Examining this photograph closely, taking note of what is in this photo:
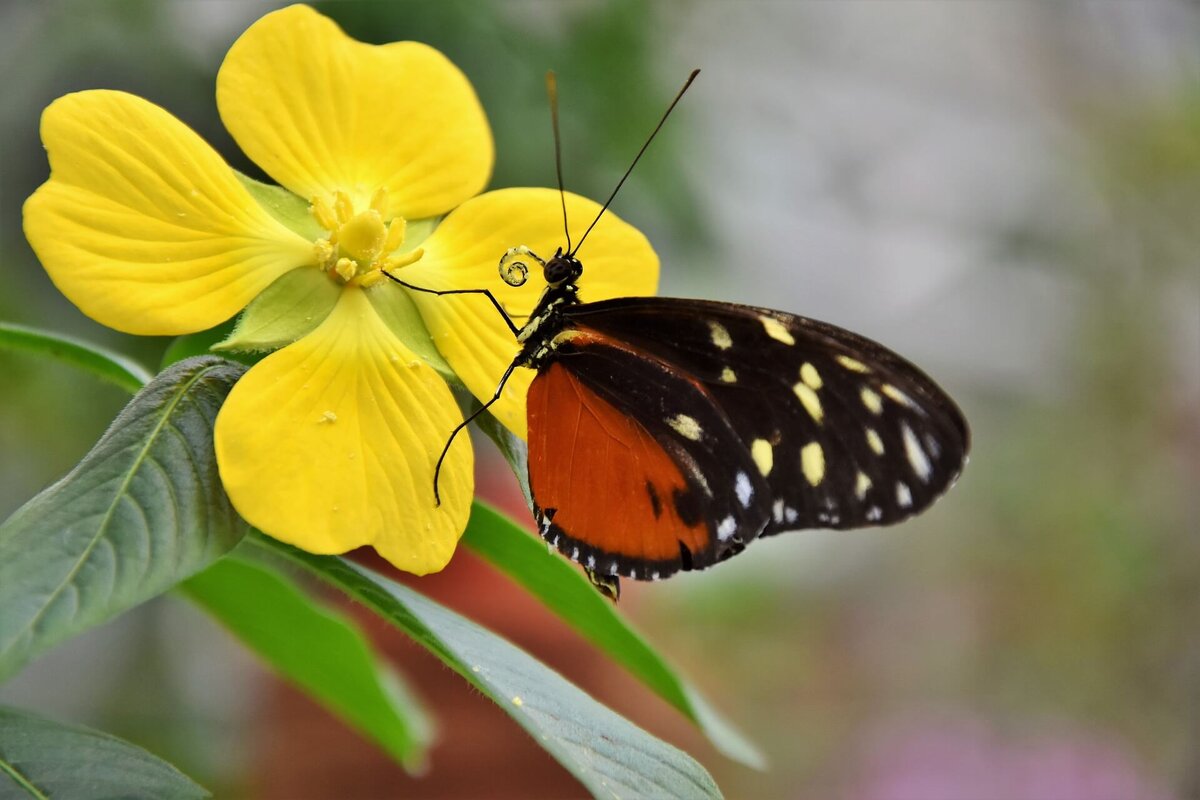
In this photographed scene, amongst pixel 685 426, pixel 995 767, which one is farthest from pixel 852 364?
pixel 995 767

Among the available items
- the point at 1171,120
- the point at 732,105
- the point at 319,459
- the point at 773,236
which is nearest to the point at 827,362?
the point at 319,459

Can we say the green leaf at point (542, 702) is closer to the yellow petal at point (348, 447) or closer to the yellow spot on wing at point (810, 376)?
the yellow petal at point (348, 447)

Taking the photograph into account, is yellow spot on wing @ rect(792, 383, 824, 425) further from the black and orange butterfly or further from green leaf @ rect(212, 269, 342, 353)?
green leaf @ rect(212, 269, 342, 353)

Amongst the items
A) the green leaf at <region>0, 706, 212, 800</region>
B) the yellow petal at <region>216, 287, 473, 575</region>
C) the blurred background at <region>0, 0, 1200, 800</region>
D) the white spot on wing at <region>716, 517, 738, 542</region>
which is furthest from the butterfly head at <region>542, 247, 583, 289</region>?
the blurred background at <region>0, 0, 1200, 800</region>

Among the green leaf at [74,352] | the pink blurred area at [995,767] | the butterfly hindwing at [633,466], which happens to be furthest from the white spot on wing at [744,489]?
the pink blurred area at [995,767]

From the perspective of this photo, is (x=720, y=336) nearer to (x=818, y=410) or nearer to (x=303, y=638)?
(x=818, y=410)

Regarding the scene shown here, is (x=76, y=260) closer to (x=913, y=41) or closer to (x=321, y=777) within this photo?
(x=321, y=777)
